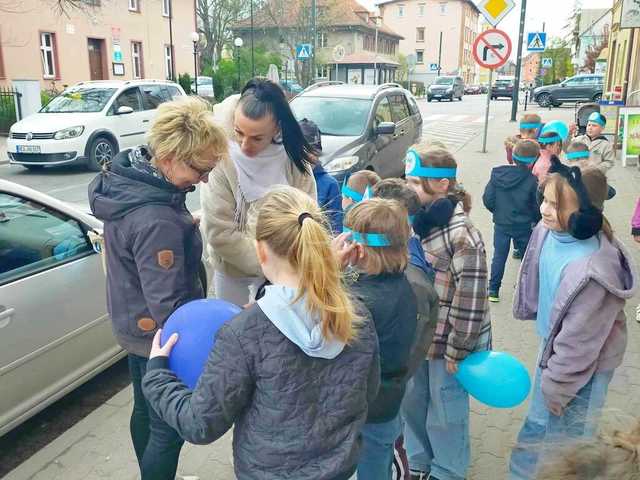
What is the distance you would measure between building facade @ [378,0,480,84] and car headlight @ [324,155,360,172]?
260ft

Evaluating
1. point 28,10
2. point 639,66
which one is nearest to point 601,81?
point 639,66

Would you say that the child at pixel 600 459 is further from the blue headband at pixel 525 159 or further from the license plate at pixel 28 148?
the license plate at pixel 28 148

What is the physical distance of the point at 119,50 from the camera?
2817 centimetres

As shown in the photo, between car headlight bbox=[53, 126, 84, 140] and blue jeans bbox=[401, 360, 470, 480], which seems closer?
blue jeans bbox=[401, 360, 470, 480]

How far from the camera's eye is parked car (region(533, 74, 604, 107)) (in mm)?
32625

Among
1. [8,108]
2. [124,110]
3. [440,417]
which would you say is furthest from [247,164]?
[8,108]

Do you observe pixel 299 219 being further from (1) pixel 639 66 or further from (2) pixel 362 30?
(2) pixel 362 30

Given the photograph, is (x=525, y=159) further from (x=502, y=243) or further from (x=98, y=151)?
(x=98, y=151)

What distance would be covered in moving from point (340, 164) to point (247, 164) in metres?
5.18

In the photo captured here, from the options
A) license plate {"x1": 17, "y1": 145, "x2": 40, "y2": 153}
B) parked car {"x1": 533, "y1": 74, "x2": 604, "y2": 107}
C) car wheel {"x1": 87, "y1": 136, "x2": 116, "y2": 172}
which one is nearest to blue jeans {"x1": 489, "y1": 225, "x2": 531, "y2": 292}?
car wheel {"x1": 87, "y1": 136, "x2": 116, "y2": 172}

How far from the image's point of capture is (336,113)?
8883 mm

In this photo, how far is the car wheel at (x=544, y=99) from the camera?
111 ft

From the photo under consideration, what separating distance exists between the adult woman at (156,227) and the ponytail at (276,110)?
1.29 ft

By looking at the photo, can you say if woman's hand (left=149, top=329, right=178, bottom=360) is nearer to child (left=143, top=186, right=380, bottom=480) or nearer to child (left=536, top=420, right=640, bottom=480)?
child (left=143, top=186, right=380, bottom=480)
